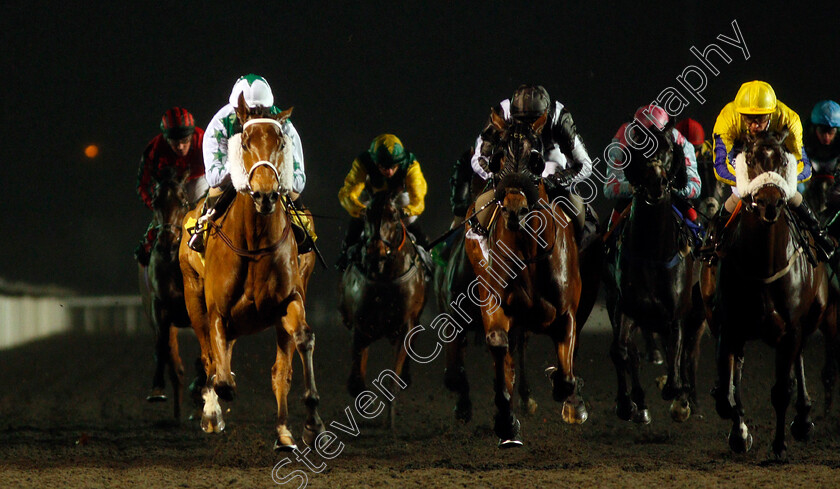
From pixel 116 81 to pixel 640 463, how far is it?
43.1 ft

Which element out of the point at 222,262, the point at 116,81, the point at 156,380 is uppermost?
the point at 116,81

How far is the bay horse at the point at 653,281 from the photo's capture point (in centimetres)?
671

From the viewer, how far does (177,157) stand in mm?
8109

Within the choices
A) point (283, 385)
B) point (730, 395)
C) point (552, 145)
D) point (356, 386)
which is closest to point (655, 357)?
point (356, 386)

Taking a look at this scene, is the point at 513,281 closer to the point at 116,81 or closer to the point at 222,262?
the point at 222,262

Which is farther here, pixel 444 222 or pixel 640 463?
pixel 444 222

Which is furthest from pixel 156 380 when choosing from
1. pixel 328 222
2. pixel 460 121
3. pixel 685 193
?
pixel 328 222

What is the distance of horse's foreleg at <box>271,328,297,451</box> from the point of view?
5785 mm

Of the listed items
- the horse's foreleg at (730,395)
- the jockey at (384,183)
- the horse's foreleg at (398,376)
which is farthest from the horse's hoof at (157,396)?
the horse's foreleg at (730,395)

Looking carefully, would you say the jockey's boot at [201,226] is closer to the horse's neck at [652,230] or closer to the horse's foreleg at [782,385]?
the horse's neck at [652,230]

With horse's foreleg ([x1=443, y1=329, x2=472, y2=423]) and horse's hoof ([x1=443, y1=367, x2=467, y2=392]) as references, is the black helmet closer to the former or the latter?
horse's foreleg ([x1=443, y1=329, x2=472, y2=423])

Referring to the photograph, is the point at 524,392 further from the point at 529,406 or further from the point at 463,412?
the point at 463,412

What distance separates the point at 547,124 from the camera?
21.1ft

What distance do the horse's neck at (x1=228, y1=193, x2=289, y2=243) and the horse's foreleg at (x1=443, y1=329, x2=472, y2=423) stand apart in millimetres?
1989
